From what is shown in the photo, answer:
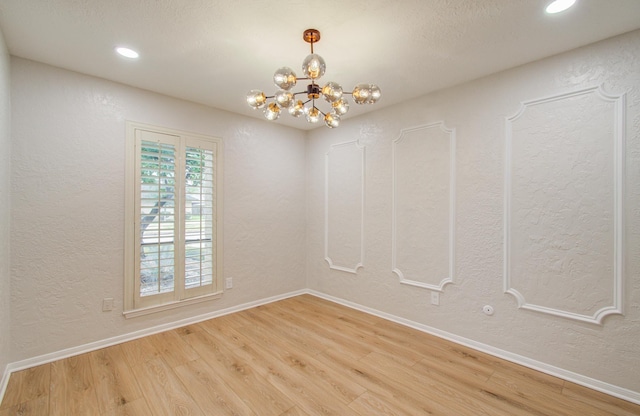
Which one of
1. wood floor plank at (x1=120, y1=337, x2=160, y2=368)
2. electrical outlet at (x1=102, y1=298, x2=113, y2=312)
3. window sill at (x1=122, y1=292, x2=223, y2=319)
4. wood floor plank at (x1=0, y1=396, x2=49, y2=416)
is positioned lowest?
wood floor plank at (x1=0, y1=396, x2=49, y2=416)

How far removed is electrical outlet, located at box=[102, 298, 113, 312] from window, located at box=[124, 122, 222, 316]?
4.8 inches

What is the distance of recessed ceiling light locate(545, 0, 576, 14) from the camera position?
1714 mm

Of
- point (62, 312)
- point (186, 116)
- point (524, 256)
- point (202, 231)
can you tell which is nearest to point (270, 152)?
point (186, 116)

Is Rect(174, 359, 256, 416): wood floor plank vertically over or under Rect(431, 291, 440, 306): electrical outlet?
under

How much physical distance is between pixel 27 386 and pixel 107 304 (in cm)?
76

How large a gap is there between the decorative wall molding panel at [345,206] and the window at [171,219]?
150cm

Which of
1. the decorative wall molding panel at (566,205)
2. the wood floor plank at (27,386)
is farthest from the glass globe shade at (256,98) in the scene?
Result: the wood floor plank at (27,386)

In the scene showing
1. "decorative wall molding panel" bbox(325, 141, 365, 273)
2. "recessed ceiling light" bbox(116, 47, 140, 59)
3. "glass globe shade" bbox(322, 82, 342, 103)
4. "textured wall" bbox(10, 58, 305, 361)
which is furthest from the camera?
"decorative wall molding panel" bbox(325, 141, 365, 273)

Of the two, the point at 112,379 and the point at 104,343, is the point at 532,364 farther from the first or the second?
the point at 104,343

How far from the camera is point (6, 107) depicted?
2189mm

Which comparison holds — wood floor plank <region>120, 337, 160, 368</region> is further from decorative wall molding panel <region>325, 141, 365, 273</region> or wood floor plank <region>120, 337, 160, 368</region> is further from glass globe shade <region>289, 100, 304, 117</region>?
glass globe shade <region>289, 100, 304, 117</region>

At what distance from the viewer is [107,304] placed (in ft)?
9.11

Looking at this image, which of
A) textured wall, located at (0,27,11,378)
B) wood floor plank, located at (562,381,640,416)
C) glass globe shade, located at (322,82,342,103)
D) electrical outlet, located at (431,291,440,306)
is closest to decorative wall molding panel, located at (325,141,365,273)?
electrical outlet, located at (431,291,440,306)

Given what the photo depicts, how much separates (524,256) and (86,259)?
3.88 meters
